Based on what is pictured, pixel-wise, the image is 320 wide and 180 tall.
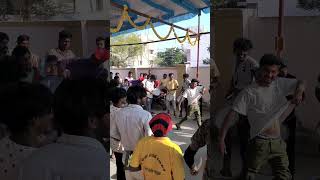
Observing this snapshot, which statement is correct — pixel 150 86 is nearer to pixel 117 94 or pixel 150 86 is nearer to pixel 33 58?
pixel 117 94

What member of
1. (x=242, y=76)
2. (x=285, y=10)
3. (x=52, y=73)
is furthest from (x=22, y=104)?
(x=285, y=10)

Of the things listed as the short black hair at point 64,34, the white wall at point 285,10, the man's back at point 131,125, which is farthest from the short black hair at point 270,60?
the short black hair at point 64,34

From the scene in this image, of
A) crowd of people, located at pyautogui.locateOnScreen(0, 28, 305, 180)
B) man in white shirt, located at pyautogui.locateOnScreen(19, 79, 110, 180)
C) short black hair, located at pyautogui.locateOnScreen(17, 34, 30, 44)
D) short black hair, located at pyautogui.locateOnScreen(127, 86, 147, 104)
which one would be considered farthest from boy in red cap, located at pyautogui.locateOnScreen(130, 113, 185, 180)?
short black hair, located at pyautogui.locateOnScreen(17, 34, 30, 44)

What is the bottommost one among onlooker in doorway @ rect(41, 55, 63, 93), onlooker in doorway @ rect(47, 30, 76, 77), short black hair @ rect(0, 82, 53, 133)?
short black hair @ rect(0, 82, 53, 133)

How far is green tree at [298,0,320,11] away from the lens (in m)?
1.63

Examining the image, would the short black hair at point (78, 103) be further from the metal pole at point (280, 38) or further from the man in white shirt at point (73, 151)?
the metal pole at point (280, 38)

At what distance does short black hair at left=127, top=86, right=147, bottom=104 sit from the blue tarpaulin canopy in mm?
292

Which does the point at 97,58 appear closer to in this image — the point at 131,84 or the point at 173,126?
the point at 131,84

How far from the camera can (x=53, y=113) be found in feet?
5.44

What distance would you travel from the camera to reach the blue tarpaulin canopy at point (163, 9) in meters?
1.78

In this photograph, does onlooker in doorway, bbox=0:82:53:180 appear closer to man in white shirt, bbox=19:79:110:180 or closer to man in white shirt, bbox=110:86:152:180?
man in white shirt, bbox=19:79:110:180

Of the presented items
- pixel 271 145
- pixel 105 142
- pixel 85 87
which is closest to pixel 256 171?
pixel 271 145

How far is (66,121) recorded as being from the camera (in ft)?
4.89

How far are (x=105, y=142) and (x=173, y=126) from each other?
13.0 inches
